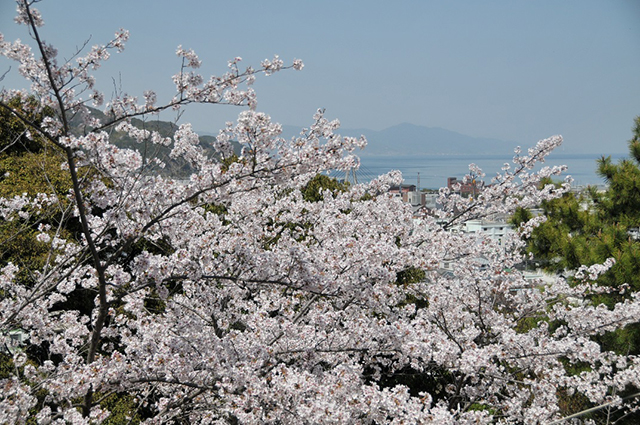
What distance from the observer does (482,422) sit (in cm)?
280

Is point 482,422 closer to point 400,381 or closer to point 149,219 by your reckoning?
point 149,219

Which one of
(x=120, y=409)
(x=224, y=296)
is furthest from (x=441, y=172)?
(x=224, y=296)

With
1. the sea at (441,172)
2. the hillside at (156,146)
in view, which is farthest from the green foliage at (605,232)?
the hillside at (156,146)

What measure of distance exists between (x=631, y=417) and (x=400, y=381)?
3278mm

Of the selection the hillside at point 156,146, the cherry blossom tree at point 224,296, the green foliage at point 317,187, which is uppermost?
the green foliage at point 317,187

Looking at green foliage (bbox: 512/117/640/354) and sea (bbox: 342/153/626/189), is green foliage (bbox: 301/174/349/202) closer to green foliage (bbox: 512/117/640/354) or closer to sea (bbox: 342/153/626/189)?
sea (bbox: 342/153/626/189)

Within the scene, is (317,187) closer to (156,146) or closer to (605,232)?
(605,232)

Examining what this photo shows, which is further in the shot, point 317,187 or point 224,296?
point 317,187

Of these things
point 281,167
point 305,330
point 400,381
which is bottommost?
point 400,381

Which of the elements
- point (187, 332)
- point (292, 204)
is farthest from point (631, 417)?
point (187, 332)

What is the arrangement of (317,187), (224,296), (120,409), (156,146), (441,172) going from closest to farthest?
(156,146) < (224,296) < (120,409) < (317,187) < (441,172)

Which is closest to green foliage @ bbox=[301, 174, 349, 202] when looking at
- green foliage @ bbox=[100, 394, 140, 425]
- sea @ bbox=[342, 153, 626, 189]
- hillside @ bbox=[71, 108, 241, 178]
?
sea @ bbox=[342, 153, 626, 189]

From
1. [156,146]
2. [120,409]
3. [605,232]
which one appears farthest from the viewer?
[605,232]

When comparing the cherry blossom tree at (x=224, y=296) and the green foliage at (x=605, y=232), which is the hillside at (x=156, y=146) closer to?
the cherry blossom tree at (x=224, y=296)
